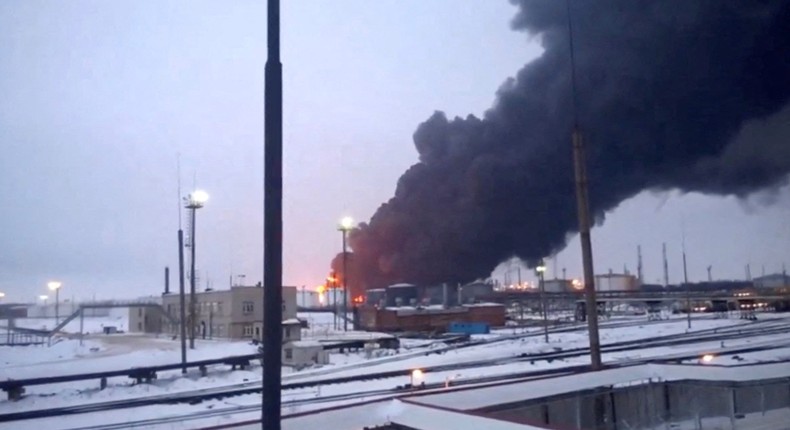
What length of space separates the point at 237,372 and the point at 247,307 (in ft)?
60.9

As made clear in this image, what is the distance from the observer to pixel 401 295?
205 ft

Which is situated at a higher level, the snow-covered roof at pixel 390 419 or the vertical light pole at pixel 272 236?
the vertical light pole at pixel 272 236

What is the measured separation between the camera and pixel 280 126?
5035 mm

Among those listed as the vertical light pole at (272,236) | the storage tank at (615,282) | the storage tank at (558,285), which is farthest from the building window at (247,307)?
the storage tank at (615,282)

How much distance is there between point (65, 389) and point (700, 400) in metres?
21.3

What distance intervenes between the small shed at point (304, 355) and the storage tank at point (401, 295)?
1170 inches

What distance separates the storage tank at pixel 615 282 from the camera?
103688 mm

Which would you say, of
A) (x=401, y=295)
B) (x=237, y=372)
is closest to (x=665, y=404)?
(x=237, y=372)

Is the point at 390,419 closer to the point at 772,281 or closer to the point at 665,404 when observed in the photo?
the point at 665,404

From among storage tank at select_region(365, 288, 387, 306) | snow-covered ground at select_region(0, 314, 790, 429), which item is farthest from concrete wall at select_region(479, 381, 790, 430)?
storage tank at select_region(365, 288, 387, 306)

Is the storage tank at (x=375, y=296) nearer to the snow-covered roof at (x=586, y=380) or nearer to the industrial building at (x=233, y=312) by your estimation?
the industrial building at (x=233, y=312)

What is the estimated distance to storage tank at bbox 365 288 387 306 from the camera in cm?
6482

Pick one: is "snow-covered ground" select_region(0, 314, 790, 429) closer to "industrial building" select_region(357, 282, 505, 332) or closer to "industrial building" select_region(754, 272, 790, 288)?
"industrial building" select_region(357, 282, 505, 332)

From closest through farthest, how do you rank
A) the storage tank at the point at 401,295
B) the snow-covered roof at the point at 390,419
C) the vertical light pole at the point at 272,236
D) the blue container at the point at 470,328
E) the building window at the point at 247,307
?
1. the vertical light pole at the point at 272,236
2. the snow-covered roof at the point at 390,419
3. the blue container at the point at 470,328
4. the building window at the point at 247,307
5. the storage tank at the point at 401,295
